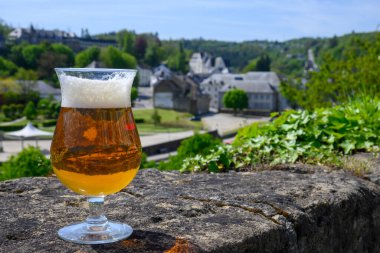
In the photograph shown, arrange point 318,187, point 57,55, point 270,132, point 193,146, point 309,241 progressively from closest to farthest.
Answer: point 309,241 → point 318,187 → point 270,132 → point 193,146 → point 57,55

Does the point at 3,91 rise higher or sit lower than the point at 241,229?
lower

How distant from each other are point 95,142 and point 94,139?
10 millimetres

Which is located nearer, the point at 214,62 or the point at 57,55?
the point at 57,55

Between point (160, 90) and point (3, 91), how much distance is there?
24622 mm

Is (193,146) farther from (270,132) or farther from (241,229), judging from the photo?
(241,229)

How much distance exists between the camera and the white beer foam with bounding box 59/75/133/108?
1.95 meters

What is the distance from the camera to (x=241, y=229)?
2.12 metres

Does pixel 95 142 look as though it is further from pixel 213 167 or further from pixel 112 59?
pixel 112 59

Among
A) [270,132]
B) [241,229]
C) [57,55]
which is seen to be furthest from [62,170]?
[57,55]

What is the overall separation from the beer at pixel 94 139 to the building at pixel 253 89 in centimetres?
8627

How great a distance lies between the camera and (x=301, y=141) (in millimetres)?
4742

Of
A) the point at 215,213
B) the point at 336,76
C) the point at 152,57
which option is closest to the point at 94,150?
the point at 215,213

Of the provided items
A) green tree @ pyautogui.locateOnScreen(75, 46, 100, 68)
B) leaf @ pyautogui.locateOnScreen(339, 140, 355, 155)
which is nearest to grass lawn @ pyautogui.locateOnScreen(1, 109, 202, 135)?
green tree @ pyautogui.locateOnScreen(75, 46, 100, 68)

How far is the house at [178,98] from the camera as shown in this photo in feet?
295
